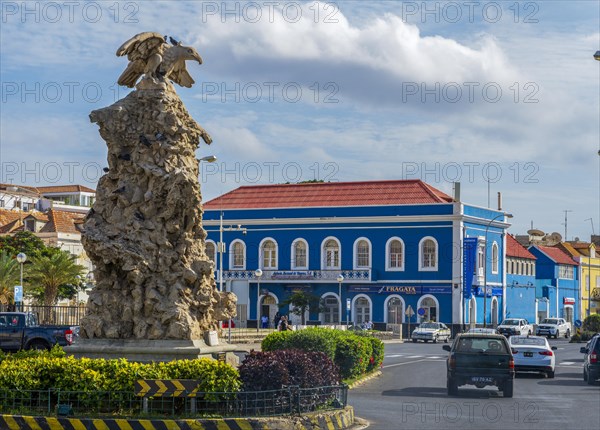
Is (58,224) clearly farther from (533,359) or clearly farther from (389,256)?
(533,359)

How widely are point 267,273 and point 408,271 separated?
10.7 metres

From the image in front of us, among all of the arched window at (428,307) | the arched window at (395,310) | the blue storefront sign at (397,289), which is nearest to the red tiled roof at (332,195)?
the blue storefront sign at (397,289)

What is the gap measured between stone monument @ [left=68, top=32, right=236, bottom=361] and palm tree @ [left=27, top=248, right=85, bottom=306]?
108 ft

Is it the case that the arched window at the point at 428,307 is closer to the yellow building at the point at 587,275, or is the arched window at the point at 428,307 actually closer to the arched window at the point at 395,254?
the arched window at the point at 395,254

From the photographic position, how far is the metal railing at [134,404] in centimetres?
1545

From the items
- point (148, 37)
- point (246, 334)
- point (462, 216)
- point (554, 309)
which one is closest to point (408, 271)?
point (462, 216)

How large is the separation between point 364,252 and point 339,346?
4626 cm

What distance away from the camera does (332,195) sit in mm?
76062

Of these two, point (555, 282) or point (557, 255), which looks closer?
point (555, 282)

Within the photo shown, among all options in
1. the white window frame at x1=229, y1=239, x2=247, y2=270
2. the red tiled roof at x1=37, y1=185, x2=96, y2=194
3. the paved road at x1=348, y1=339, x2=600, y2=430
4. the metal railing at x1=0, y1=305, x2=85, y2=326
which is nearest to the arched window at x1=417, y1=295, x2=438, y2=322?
the white window frame at x1=229, y1=239, x2=247, y2=270

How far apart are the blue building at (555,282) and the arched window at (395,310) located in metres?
22.2

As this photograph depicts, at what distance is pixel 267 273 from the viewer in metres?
75.8

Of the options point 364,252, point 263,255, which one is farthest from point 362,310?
point 263,255

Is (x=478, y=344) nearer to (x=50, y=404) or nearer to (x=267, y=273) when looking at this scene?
(x=50, y=404)
